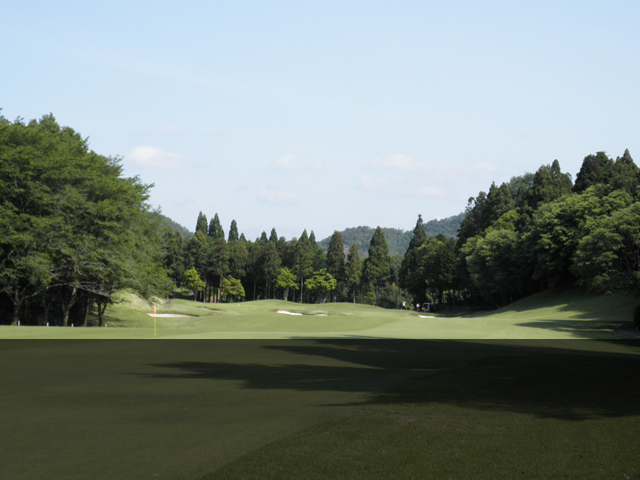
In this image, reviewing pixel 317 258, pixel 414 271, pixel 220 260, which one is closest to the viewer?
pixel 414 271

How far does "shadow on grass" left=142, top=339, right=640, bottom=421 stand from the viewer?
11.2m

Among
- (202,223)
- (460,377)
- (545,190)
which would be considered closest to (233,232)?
(202,223)

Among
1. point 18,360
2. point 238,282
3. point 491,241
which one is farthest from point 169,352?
point 238,282

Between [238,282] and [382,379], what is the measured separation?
118 metres

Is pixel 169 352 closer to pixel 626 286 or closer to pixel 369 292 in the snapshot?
pixel 626 286

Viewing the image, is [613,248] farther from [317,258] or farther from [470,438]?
[317,258]

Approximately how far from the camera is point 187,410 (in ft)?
34.4

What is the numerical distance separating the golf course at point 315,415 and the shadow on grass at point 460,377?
0.06 meters

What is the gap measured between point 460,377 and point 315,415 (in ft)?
21.4

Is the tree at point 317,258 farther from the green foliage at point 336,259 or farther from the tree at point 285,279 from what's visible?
the tree at point 285,279

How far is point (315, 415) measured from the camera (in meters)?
9.95

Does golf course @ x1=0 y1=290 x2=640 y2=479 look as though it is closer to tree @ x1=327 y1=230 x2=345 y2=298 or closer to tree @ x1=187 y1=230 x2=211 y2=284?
tree @ x1=187 y1=230 x2=211 y2=284

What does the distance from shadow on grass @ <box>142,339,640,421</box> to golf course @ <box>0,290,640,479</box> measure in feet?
0.20

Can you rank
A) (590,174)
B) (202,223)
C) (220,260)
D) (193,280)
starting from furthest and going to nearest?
(202,223), (220,260), (193,280), (590,174)
